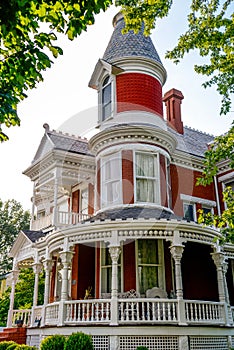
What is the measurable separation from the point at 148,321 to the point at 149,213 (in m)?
3.76

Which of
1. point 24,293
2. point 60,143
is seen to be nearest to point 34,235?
point 60,143

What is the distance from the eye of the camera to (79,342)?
391 inches

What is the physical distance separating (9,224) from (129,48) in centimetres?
3758

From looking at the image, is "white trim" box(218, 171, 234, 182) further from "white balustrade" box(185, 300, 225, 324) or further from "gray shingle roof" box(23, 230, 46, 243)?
"gray shingle roof" box(23, 230, 46, 243)

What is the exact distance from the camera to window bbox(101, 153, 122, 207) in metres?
14.4

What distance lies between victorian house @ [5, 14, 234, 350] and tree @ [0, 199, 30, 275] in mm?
30143

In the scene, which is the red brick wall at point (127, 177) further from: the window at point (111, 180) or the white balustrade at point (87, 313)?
the white balustrade at point (87, 313)

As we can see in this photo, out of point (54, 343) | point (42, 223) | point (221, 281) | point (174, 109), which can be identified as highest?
point (174, 109)

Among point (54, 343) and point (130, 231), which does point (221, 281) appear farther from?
point (54, 343)

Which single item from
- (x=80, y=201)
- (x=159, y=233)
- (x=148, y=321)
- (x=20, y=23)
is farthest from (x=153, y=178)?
(x=20, y=23)

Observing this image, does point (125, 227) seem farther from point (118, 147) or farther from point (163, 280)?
point (118, 147)

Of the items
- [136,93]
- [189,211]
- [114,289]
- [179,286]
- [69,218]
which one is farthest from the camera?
[189,211]

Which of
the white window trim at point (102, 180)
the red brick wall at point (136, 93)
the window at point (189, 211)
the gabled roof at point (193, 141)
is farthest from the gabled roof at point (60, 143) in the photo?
the window at point (189, 211)

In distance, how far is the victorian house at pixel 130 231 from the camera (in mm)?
10961
